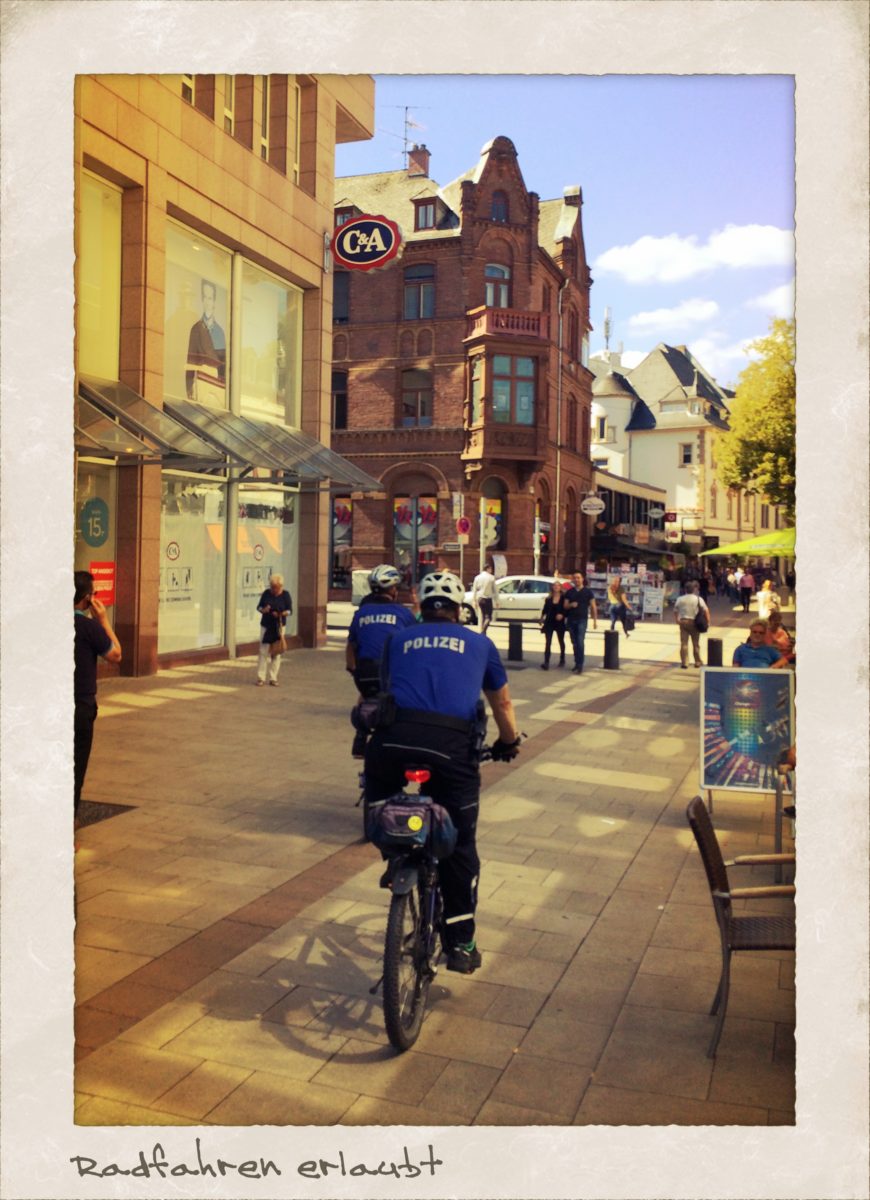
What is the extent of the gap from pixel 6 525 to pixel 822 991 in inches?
101

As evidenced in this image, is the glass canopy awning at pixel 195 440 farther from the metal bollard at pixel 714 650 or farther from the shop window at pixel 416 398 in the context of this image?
the shop window at pixel 416 398

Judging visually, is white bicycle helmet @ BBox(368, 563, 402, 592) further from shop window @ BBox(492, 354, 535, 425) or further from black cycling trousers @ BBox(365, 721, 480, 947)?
shop window @ BBox(492, 354, 535, 425)

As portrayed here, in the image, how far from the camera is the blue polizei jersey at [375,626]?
6.59 m

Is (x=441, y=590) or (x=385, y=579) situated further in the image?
(x=385, y=579)

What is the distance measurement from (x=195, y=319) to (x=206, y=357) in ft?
2.18

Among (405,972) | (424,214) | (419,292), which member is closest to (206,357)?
(405,972)

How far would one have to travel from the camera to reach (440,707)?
401 centimetres

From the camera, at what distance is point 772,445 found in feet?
79.4

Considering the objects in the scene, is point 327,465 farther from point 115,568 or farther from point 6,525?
point 6,525

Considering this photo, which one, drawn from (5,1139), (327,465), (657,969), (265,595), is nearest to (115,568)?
(265,595)

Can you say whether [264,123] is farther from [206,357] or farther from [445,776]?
[445,776]

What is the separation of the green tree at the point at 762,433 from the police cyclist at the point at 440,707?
669 inches

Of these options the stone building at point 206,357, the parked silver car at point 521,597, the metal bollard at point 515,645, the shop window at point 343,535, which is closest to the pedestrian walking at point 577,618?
the metal bollard at point 515,645

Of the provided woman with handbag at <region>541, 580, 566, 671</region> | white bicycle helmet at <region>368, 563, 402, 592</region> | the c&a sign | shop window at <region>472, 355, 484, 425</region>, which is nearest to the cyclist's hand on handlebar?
white bicycle helmet at <region>368, 563, 402, 592</region>
